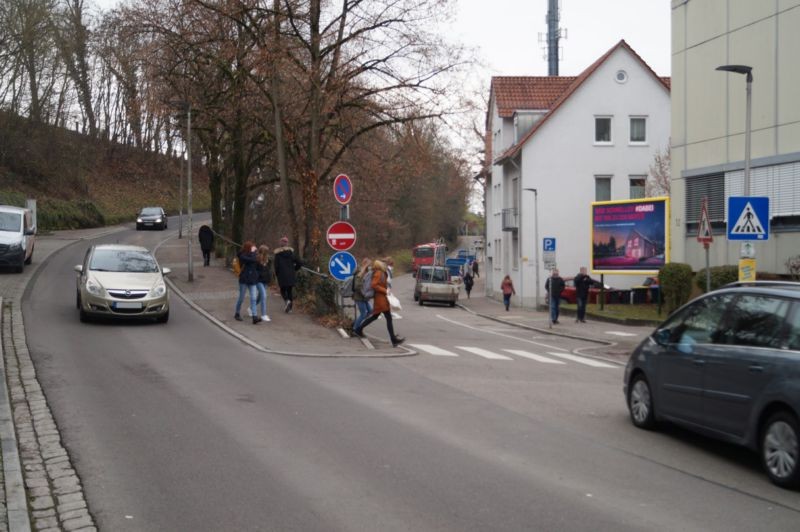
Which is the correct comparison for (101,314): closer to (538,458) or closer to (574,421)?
(574,421)

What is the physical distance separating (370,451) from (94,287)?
1173cm

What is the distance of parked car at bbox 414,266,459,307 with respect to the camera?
46.4 meters

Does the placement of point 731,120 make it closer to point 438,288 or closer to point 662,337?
point 662,337

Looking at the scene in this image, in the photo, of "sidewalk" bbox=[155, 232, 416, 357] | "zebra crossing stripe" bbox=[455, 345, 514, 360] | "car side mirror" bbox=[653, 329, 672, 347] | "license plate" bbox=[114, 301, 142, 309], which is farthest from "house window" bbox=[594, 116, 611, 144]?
"car side mirror" bbox=[653, 329, 672, 347]

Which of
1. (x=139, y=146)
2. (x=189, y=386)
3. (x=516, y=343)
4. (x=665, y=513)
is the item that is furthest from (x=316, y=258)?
(x=139, y=146)

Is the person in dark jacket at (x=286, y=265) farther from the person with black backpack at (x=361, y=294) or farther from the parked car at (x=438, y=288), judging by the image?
the parked car at (x=438, y=288)

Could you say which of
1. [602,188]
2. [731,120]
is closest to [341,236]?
[731,120]

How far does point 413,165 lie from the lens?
79.7 ft

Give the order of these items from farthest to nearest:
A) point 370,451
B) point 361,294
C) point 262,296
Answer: point 262,296 → point 361,294 → point 370,451

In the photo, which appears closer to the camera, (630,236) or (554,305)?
(554,305)

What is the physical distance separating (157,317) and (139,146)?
59968 mm

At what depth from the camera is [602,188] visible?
152 ft

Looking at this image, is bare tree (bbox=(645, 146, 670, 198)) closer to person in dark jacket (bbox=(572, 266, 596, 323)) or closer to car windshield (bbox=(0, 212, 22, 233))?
person in dark jacket (bbox=(572, 266, 596, 323))

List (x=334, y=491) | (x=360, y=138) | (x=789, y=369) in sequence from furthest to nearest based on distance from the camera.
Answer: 1. (x=360, y=138)
2. (x=789, y=369)
3. (x=334, y=491)
